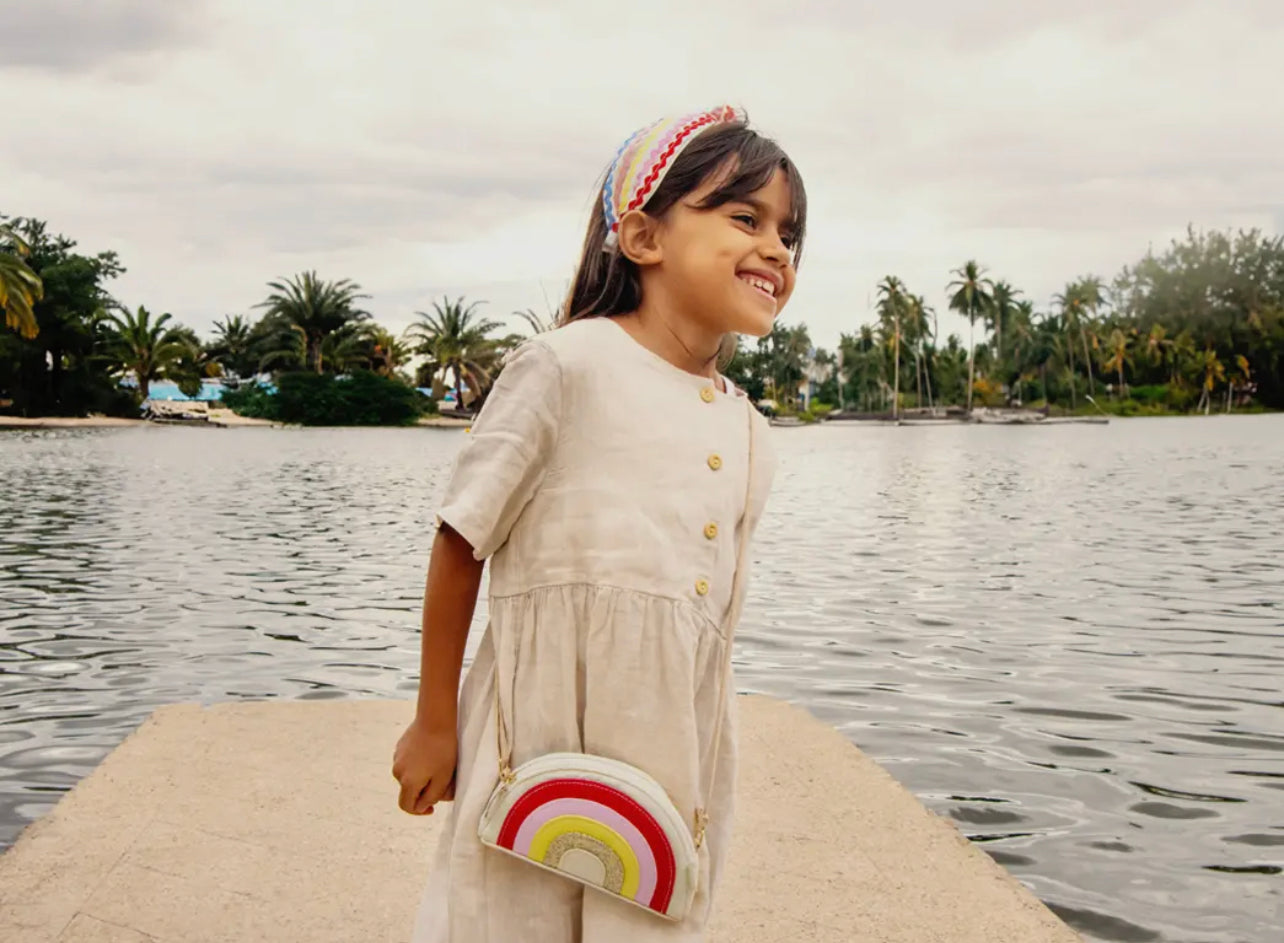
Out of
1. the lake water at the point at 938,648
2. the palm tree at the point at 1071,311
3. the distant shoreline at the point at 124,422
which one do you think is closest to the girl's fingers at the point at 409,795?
the lake water at the point at 938,648

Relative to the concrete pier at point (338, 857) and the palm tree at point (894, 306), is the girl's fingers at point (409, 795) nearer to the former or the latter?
the concrete pier at point (338, 857)

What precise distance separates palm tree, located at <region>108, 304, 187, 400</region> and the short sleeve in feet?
235

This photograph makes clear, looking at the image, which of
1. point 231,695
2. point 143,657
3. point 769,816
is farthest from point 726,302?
point 143,657

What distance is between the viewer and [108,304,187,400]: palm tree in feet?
229

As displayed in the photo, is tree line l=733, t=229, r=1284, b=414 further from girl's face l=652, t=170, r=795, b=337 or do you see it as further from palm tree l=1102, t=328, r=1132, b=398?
girl's face l=652, t=170, r=795, b=337

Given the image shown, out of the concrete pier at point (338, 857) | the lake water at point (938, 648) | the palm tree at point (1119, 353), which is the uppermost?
the palm tree at point (1119, 353)

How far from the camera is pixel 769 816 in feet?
12.2

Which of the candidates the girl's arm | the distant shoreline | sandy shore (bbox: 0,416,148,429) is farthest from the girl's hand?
Answer: sandy shore (bbox: 0,416,148,429)

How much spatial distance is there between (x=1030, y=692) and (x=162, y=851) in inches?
177

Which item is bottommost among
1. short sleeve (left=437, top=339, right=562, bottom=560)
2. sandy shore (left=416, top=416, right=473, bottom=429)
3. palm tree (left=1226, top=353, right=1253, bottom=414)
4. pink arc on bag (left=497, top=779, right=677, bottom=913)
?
pink arc on bag (left=497, top=779, right=677, bottom=913)

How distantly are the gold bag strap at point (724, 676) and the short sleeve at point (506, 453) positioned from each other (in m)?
0.19

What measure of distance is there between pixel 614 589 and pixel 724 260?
0.47 m

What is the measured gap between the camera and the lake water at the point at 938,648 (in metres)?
4.45

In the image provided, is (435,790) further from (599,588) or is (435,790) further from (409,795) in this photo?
(599,588)
